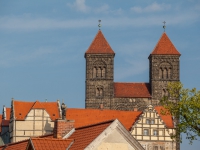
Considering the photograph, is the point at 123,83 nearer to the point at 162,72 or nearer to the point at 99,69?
the point at 99,69

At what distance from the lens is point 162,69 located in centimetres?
12131

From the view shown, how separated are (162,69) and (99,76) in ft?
30.6

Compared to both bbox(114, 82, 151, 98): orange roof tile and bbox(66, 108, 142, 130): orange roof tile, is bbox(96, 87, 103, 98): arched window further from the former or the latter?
bbox(66, 108, 142, 130): orange roof tile

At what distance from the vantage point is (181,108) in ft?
147

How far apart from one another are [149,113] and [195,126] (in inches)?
2039

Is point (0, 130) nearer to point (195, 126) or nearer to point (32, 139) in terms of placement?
point (195, 126)

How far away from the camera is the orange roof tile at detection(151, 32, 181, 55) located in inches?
4836

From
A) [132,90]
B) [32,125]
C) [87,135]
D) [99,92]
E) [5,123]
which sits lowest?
[87,135]

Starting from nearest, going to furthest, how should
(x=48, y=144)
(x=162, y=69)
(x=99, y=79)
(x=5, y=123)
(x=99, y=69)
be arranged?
(x=48, y=144), (x=5, y=123), (x=99, y=79), (x=162, y=69), (x=99, y=69)

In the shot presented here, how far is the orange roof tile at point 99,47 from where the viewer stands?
123 meters

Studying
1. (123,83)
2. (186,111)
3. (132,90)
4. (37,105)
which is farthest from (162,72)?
(186,111)

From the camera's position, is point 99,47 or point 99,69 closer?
point 99,69

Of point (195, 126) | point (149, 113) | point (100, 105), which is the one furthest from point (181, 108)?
point (100, 105)

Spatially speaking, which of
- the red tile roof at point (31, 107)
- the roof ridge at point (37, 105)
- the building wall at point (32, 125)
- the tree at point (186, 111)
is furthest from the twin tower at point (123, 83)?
the tree at point (186, 111)
